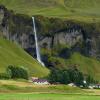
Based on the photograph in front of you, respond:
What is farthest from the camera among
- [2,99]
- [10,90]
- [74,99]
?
[10,90]

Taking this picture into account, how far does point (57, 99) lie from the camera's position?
102062 mm

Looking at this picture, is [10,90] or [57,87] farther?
[57,87]

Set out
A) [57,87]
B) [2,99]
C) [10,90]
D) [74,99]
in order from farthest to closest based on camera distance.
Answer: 1. [57,87]
2. [10,90]
3. [74,99]
4. [2,99]

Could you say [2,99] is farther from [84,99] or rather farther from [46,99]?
[84,99]

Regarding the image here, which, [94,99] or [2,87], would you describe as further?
[2,87]

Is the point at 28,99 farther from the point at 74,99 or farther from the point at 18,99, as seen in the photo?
the point at 74,99

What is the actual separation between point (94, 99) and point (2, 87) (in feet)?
160

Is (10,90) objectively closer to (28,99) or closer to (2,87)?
(2,87)

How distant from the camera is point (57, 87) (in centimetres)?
15925

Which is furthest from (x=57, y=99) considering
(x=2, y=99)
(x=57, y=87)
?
(x=57, y=87)

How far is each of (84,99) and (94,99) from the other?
2107 millimetres

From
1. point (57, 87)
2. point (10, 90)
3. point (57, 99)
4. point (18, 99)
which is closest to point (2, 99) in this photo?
point (18, 99)

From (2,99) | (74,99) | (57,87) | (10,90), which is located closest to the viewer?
(2,99)

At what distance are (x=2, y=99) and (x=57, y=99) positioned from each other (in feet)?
38.0
